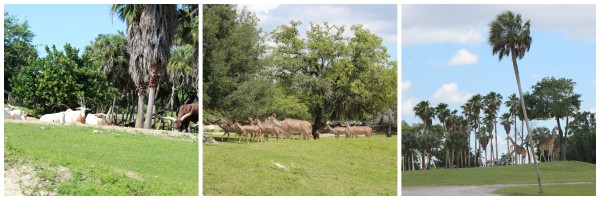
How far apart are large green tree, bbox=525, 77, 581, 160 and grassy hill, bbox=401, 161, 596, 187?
0.28 m

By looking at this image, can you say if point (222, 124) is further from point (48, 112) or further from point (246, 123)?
point (48, 112)

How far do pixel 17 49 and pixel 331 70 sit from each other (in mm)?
6282

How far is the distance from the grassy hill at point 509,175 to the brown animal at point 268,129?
2226 mm

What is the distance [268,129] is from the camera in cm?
1170

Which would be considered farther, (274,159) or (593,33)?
(593,33)

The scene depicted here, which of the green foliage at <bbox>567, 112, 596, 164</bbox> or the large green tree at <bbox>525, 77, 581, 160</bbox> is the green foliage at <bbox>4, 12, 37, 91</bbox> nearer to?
the large green tree at <bbox>525, 77, 581, 160</bbox>

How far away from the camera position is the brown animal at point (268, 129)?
11648mm

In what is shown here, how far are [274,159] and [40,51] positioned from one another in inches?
231

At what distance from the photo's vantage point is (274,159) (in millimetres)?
11320

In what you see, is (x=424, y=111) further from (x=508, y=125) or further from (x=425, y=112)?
(x=508, y=125)

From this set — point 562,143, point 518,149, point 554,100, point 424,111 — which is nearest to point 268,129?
point 424,111

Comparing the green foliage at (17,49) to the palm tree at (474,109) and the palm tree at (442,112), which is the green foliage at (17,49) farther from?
the palm tree at (474,109)

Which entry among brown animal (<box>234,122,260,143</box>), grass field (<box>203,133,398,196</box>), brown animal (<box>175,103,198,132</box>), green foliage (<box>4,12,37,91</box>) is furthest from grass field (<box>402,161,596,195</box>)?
green foliage (<box>4,12,37,91</box>)
